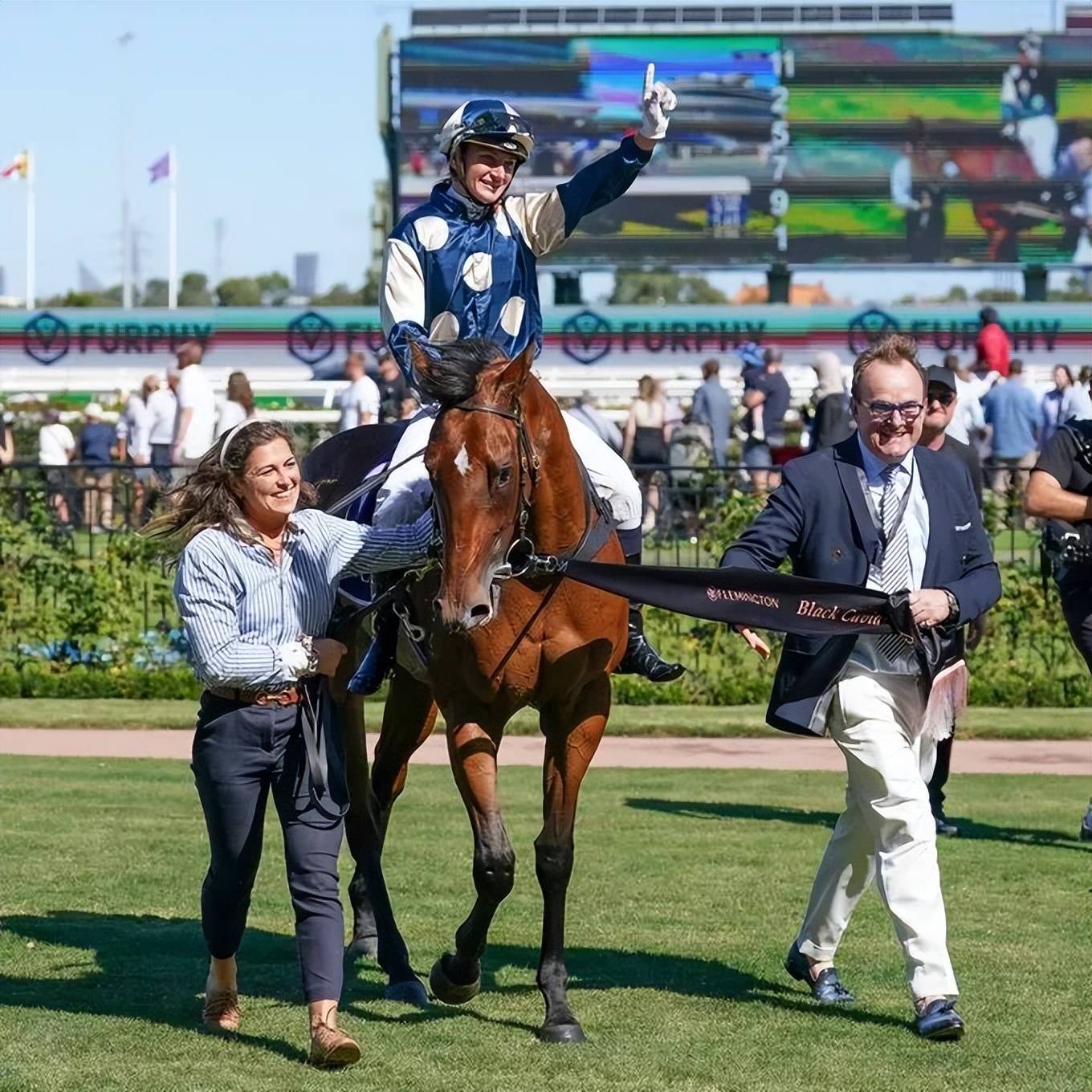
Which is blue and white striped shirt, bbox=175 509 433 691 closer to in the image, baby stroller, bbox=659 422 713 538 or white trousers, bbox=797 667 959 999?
white trousers, bbox=797 667 959 999

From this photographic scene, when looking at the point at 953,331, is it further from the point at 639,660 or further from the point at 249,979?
the point at 249,979

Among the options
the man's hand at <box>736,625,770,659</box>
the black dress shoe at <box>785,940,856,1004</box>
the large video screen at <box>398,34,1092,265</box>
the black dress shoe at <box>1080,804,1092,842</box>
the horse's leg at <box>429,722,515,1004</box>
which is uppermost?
the large video screen at <box>398,34,1092,265</box>

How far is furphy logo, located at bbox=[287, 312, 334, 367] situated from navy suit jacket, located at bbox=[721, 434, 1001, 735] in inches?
1543

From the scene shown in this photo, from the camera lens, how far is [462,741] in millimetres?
6168

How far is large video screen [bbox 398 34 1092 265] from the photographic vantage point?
151 ft

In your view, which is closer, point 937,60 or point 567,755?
point 567,755

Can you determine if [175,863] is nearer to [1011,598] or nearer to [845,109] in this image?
[1011,598]

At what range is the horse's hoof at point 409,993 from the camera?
6.56m

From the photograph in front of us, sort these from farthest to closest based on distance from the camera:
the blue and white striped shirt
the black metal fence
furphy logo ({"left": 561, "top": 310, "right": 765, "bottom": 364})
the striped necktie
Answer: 1. furphy logo ({"left": 561, "top": 310, "right": 765, "bottom": 364})
2. the black metal fence
3. the striped necktie
4. the blue and white striped shirt

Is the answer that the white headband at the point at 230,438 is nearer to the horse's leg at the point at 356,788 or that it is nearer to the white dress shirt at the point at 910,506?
the horse's leg at the point at 356,788

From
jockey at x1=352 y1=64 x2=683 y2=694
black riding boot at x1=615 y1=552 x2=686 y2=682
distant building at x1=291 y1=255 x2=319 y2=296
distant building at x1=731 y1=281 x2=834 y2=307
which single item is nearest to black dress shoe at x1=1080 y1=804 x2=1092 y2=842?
black riding boot at x1=615 y1=552 x2=686 y2=682

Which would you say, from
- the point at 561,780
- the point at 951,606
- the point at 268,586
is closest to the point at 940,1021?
the point at 951,606

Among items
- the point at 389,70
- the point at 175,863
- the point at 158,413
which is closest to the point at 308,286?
the point at 389,70

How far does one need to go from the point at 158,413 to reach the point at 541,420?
14.6 meters
